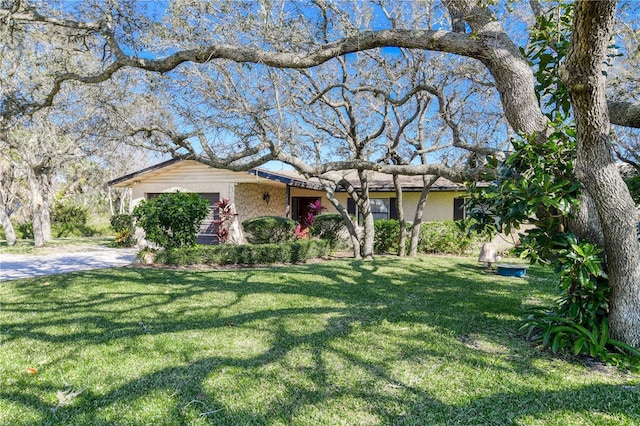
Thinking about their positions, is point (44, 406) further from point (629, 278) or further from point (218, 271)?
point (218, 271)

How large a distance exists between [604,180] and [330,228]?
441 inches

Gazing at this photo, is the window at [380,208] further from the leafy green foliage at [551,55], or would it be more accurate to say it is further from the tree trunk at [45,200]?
the tree trunk at [45,200]

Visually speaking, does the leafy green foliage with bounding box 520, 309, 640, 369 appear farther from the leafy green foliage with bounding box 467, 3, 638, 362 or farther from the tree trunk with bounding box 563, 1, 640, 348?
the tree trunk with bounding box 563, 1, 640, 348

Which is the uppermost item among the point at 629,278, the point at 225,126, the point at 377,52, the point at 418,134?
the point at 377,52

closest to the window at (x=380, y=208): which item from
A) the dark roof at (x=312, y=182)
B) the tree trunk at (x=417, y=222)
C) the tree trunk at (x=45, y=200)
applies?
the dark roof at (x=312, y=182)

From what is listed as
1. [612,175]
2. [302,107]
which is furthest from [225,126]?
[612,175]

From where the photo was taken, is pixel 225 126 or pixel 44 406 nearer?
pixel 44 406

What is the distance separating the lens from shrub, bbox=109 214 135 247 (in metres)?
16.7

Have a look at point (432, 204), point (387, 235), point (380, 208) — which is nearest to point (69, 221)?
point (380, 208)

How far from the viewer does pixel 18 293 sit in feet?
23.2

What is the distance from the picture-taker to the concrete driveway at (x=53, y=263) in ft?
31.3

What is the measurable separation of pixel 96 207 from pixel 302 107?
28.5 m

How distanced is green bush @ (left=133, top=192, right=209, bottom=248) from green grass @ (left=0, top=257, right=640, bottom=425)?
3.72 metres

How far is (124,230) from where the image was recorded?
17.1 m
